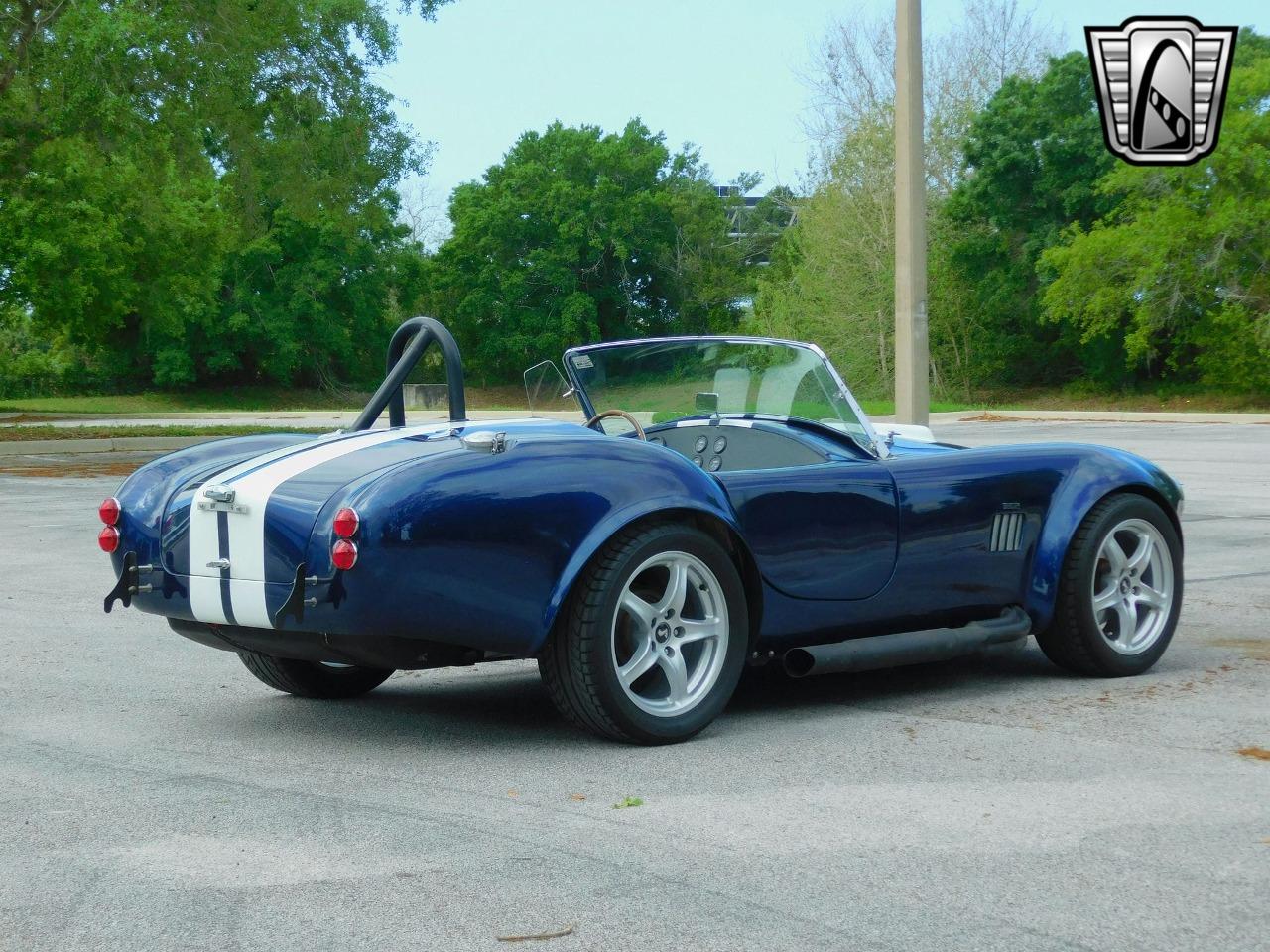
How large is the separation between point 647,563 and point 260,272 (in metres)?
64.4

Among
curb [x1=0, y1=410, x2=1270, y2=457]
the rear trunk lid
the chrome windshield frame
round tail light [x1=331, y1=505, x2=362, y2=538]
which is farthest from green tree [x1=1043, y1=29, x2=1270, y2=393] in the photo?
round tail light [x1=331, y1=505, x2=362, y2=538]

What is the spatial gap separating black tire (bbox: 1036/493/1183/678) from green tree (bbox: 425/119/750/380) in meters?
68.0

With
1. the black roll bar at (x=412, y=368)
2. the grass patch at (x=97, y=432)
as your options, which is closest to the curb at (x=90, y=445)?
the grass patch at (x=97, y=432)

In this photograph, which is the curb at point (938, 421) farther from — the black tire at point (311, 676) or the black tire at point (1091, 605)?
the black tire at point (311, 676)

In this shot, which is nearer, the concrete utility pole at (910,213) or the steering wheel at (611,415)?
the steering wheel at (611,415)

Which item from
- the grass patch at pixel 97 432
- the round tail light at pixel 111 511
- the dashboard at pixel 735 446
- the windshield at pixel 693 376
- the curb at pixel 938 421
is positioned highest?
the windshield at pixel 693 376

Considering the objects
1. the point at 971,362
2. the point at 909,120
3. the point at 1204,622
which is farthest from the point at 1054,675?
the point at 971,362

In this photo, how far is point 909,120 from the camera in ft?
36.7

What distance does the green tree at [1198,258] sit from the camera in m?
38.6

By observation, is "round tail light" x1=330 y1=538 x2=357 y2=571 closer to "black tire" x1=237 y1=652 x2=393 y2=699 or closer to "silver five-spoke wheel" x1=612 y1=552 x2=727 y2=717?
"silver five-spoke wheel" x1=612 y1=552 x2=727 y2=717

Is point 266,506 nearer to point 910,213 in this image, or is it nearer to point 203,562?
point 203,562

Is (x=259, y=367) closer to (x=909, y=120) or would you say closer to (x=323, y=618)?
(x=909, y=120)

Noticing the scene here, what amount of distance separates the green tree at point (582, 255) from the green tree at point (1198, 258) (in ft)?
107

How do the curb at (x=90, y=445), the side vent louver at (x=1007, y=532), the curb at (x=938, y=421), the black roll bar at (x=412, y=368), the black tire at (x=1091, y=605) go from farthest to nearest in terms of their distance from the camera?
the curb at (x=938, y=421)
the curb at (x=90, y=445)
the black tire at (x=1091, y=605)
the side vent louver at (x=1007, y=532)
the black roll bar at (x=412, y=368)
